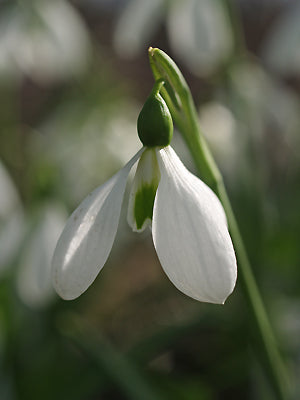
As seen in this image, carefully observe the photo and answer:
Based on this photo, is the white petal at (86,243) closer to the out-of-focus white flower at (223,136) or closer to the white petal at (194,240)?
the white petal at (194,240)

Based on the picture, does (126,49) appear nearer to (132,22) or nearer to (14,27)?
(132,22)

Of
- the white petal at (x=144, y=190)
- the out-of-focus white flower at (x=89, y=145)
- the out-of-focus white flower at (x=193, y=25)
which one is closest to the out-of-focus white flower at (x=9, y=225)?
the out-of-focus white flower at (x=89, y=145)

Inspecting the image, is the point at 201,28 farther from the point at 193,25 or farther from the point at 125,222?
the point at 125,222

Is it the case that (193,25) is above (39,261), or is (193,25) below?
above

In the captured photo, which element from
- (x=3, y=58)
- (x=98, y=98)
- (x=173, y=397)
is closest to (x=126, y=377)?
(x=173, y=397)

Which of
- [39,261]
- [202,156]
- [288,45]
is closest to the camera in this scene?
[202,156]

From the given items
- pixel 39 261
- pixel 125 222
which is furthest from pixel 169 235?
pixel 125 222

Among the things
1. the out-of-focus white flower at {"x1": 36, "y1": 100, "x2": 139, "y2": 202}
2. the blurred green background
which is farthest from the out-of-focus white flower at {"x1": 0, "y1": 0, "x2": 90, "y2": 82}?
the out-of-focus white flower at {"x1": 36, "y1": 100, "x2": 139, "y2": 202}
